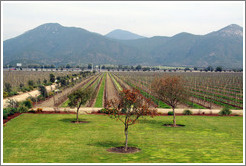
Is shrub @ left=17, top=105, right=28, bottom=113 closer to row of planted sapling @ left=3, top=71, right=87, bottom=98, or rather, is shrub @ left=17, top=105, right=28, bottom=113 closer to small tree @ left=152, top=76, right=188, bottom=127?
small tree @ left=152, top=76, right=188, bottom=127

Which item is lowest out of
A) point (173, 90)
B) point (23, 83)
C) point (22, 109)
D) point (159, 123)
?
point (159, 123)

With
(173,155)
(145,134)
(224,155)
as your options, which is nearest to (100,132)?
(145,134)

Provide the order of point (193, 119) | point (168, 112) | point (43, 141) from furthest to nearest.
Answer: point (168, 112)
point (193, 119)
point (43, 141)

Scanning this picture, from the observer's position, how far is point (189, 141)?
1133 inches

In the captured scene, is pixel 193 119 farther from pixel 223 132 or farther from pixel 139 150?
pixel 139 150

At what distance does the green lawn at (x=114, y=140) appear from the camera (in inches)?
882

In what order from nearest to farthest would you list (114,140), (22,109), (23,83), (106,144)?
(106,144) → (114,140) → (22,109) → (23,83)

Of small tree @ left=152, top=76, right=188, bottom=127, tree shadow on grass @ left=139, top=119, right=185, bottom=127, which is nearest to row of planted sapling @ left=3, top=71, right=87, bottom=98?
tree shadow on grass @ left=139, top=119, right=185, bottom=127

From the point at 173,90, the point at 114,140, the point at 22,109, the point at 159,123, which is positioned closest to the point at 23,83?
the point at 22,109

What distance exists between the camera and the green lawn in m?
22.4

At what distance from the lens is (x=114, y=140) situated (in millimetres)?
29281

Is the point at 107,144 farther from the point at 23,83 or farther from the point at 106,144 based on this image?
the point at 23,83

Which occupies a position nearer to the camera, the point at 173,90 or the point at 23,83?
the point at 173,90

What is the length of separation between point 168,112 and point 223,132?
1382cm
